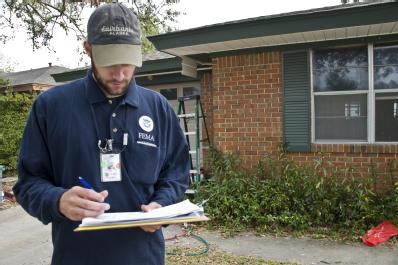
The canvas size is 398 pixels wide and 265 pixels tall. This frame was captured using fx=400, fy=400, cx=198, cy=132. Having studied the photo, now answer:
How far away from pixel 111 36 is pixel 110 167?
53cm

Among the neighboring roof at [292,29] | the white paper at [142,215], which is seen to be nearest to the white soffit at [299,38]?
the neighboring roof at [292,29]

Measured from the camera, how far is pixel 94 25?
64.3 inches

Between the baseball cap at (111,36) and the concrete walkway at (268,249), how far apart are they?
408 cm

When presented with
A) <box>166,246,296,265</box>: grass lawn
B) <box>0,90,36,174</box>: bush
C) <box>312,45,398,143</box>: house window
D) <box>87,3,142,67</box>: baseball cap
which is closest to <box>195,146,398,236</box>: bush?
<box>312,45,398,143</box>: house window

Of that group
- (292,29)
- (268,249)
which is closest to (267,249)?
(268,249)

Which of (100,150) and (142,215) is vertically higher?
(100,150)

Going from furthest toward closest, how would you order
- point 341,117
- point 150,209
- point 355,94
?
point 341,117 → point 355,94 → point 150,209

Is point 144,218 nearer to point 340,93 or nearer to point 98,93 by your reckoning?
point 98,93

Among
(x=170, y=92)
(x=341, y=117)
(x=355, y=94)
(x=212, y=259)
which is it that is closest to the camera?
(x=212, y=259)

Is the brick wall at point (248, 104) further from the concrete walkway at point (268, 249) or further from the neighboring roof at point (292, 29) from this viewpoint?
the concrete walkway at point (268, 249)

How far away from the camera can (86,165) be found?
1.59 m

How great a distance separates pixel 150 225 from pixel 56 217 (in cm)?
36

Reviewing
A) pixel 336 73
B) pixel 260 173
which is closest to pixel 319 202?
pixel 260 173

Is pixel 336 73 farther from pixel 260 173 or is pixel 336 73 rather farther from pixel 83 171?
pixel 83 171
